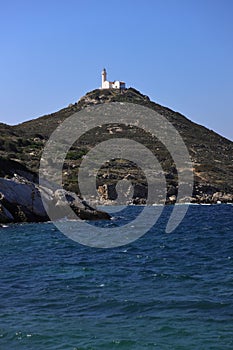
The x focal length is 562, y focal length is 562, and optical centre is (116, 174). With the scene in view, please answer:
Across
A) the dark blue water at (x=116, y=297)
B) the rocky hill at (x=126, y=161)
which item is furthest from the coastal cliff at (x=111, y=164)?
the dark blue water at (x=116, y=297)

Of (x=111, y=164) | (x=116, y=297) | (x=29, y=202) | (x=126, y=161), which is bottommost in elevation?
(x=116, y=297)

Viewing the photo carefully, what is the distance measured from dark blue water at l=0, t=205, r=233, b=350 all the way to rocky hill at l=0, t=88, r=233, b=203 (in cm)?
2176

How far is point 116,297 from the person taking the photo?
1817 centimetres

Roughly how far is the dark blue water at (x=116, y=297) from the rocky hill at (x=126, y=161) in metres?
21.8

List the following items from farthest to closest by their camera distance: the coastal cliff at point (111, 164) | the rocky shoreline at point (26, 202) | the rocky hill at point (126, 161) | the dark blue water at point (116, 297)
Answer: the rocky hill at point (126, 161) < the coastal cliff at point (111, 164) < the rocky shoreline at point (26, 202) < the dark blue water at point (116, 297)

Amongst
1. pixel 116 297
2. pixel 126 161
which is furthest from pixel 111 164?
pixel 116 297

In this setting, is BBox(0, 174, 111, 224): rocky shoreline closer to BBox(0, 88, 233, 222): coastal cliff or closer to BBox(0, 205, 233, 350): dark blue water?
BBox(0, 88, 233, 222): coastal cliff

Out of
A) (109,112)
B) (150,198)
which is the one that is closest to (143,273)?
(150,198)

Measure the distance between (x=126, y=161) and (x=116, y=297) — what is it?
10121 centimetres

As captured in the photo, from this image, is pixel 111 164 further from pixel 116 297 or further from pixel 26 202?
pixel 116 297

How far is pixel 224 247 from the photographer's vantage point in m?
30.7

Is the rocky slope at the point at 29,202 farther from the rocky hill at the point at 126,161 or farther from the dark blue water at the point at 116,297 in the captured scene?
the dark blue water at the point at 116,297

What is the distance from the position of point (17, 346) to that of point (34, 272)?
9.19m

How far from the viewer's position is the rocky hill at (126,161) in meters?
98.4
